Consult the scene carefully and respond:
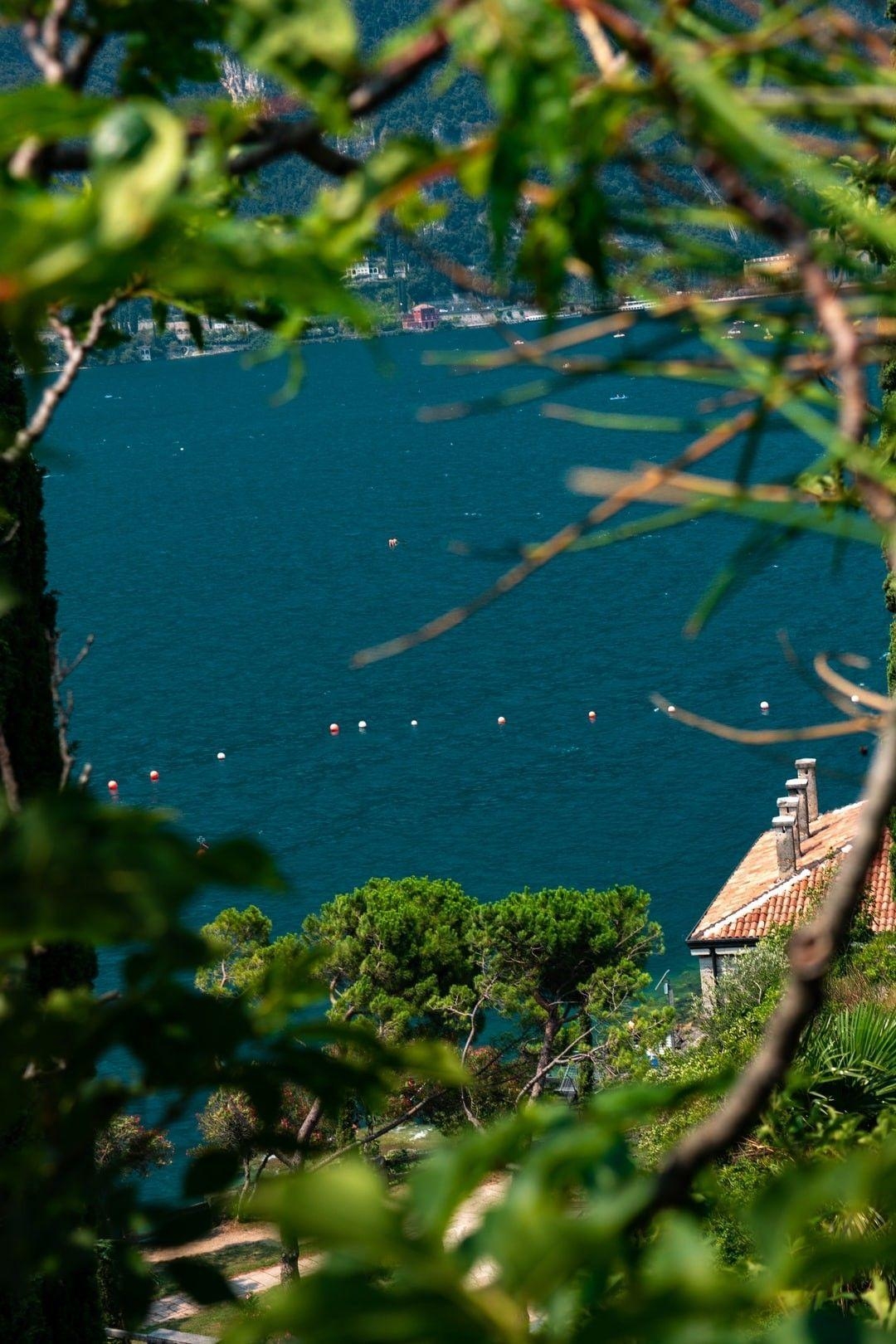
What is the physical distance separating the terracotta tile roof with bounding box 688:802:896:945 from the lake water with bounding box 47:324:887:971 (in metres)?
4.02

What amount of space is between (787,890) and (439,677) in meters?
31.5

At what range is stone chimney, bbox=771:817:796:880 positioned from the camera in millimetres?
30469

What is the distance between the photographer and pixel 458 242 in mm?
145250

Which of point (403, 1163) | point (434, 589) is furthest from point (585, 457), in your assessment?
point (403, 1163)

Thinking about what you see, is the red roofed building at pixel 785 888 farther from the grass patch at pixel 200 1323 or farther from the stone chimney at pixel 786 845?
the grass patch at pixel 200 1323

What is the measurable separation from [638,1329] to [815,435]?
591mm

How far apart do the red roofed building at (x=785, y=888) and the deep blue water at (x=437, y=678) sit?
4.98 m

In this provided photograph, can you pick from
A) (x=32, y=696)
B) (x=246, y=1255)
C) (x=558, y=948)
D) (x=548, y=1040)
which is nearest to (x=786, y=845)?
(x=558, y=948)

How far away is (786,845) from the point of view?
102 ft

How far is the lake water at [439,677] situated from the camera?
146 ft

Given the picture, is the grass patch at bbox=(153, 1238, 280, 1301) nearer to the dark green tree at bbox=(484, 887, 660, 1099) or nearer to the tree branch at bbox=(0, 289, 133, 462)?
the dark green tree at bbox=(484, 887, 660, 1099)

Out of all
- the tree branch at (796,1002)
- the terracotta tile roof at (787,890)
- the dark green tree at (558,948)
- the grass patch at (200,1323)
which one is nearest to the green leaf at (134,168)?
the tree branch at (796,1002)

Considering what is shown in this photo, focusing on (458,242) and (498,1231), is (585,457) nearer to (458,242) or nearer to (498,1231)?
(458,242)

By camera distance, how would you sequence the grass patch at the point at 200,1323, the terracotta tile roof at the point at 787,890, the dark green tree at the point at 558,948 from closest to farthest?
the grass patch at the point at 200,1323
the terracotta tile roof at the point at 787,890
the dark green tree at the point at 558,948
